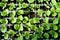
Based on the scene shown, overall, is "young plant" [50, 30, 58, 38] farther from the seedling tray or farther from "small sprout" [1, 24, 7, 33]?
"small sprout" [1, 24, 7, 33]

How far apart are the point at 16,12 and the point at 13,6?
0.09 m

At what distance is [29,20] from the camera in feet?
13.0

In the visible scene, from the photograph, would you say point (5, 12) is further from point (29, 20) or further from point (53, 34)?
point (53, 34)

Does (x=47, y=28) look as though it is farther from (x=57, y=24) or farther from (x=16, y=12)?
(x=16, y=12)

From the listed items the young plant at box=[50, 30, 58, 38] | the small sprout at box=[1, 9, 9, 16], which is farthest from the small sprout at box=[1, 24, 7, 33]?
the young plant at box=[50, 30, 58, 38]

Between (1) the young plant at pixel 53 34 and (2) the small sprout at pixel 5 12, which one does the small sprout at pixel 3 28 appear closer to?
(2) the small sprout at pixel 5 12

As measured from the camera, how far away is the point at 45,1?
→ 4020mm

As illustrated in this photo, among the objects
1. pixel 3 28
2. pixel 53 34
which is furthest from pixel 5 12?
pixel 53 34

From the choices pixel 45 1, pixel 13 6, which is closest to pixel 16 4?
pixel 13 6

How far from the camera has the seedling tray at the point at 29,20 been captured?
3945 mm

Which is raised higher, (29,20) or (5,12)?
(5,12)

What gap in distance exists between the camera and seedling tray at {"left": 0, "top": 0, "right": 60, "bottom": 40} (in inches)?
155

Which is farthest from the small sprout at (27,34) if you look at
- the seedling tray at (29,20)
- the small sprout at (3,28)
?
the small sprout at (3,28)

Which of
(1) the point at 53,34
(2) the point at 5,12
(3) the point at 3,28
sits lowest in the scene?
(1) the point at 53,34
